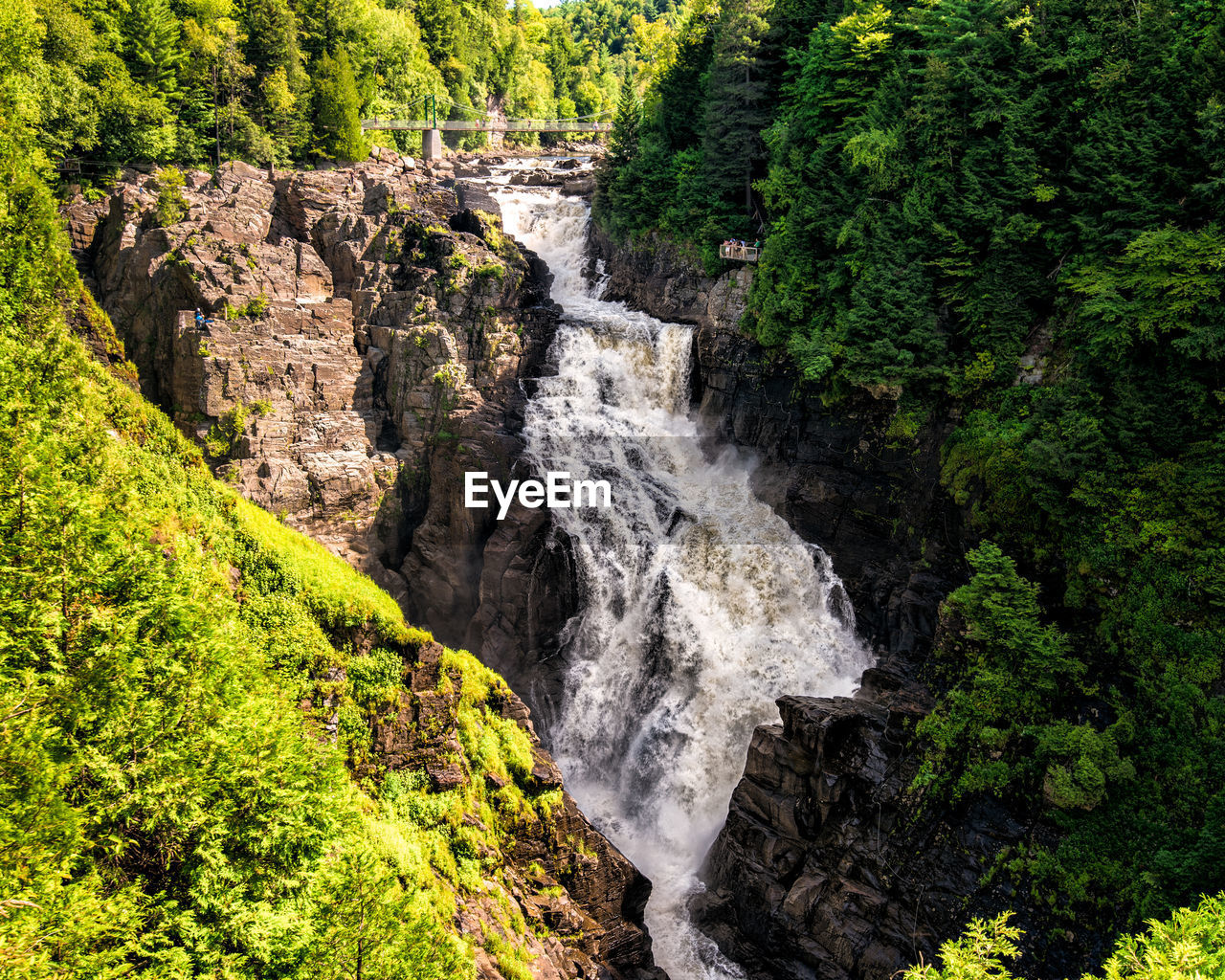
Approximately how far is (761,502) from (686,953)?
19056 mm

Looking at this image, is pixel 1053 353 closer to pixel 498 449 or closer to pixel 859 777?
pixel 859 777

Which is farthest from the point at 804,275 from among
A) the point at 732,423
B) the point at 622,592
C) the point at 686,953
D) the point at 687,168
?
the point at 686,953

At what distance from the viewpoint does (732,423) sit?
3728cm

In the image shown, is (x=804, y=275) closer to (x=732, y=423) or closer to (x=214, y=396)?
(x=732, y=423)

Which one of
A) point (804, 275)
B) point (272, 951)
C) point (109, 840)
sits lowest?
point (272, 951)

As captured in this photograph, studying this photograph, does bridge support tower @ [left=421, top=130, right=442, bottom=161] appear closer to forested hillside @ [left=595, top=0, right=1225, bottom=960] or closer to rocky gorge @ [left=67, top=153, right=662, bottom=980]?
rocky gorge @ [left=67, top=153, right=662, bottom=980]

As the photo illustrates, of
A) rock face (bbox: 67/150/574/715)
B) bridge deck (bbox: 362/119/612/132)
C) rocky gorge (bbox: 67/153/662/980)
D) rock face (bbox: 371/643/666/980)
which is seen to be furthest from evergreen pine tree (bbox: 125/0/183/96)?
rock face (bbox: 371/643/666/980)

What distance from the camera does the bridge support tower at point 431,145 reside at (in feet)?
217

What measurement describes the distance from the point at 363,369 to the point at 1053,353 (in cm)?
3313

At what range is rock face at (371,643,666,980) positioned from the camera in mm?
19016

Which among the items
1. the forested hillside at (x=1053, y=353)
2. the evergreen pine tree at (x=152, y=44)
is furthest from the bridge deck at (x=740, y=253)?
the evergreen pine tree at (x=152, y=44)

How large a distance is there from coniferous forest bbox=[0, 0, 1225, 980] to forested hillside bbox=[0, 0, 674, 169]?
3549mm

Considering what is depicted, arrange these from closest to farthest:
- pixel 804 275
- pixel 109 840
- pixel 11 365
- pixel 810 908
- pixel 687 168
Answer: pixel 109 840 → pixel 11 365 → pixel 810 908 → pixel 804 275 → pixel 687 168

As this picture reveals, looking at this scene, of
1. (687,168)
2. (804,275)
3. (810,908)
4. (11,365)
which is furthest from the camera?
(687,168)
